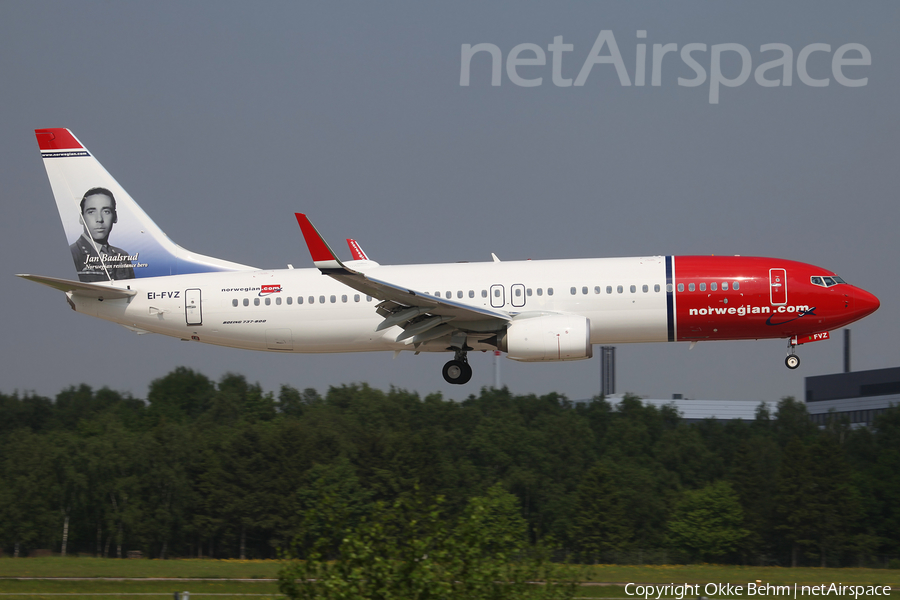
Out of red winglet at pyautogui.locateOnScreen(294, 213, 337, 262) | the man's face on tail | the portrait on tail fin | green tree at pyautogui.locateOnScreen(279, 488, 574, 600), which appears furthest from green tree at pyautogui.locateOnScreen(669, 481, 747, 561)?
green tree at pyautogui.locateOnScreen(279, 488, 574, 600)

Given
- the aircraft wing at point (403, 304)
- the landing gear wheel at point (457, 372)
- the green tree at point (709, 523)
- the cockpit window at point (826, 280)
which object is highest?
the cockpit window at point (826, 280)

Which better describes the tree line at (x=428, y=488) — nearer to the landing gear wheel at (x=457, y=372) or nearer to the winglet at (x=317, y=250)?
the landing gear wheel at (x=457, y=372)

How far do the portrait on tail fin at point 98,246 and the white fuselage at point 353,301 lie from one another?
1718 mm

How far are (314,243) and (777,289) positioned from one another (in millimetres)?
15988

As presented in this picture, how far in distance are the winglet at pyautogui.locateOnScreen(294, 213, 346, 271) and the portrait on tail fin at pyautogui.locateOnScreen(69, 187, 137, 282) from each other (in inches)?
451

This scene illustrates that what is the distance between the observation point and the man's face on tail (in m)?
40.3

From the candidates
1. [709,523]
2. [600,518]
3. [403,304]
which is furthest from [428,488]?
[403,304]

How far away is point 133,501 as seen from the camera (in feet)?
313

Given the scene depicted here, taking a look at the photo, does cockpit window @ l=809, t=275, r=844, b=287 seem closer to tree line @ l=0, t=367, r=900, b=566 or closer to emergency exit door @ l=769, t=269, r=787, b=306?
emergency exit door @ l=769, t=269, r=787, b=306

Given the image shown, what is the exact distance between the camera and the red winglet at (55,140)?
4122cm

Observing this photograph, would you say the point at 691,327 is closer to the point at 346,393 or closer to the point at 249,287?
the point at 249,287

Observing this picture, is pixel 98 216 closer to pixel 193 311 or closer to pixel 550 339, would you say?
pixel 193 311

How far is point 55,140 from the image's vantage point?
135ft

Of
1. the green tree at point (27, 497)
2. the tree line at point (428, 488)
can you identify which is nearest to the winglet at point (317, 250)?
the tree line at point (428, 488)
